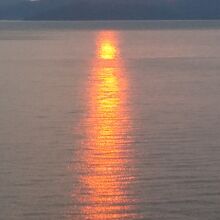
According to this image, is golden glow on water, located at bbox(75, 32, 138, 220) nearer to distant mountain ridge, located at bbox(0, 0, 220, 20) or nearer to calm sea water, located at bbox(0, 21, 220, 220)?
calm sea water, located at bbox(0, 21, 220, 220)

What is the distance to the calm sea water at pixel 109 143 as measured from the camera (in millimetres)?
5963

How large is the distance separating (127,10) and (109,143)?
4664 cm

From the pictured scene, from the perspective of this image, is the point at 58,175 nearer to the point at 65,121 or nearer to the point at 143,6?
the point at 65,121

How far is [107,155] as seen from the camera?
25.9 ft

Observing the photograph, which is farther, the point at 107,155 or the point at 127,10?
the point at 127,10

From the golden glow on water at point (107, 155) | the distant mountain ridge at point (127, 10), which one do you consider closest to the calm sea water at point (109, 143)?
the golden glow on water at point (107, 155)

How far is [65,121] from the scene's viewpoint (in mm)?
9852

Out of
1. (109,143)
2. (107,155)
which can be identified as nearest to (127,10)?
(109,143)

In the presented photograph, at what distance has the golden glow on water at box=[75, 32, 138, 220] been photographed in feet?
19.4

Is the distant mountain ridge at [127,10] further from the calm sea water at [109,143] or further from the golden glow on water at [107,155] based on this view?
the golden glow on water at [107,155]

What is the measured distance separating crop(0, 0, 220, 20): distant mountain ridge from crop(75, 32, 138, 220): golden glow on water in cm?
3945

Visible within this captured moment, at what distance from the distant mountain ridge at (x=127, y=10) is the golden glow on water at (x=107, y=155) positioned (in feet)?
129

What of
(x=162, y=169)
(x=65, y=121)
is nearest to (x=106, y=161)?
(x=162, y=169)

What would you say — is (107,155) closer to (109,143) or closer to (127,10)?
(109,143)
